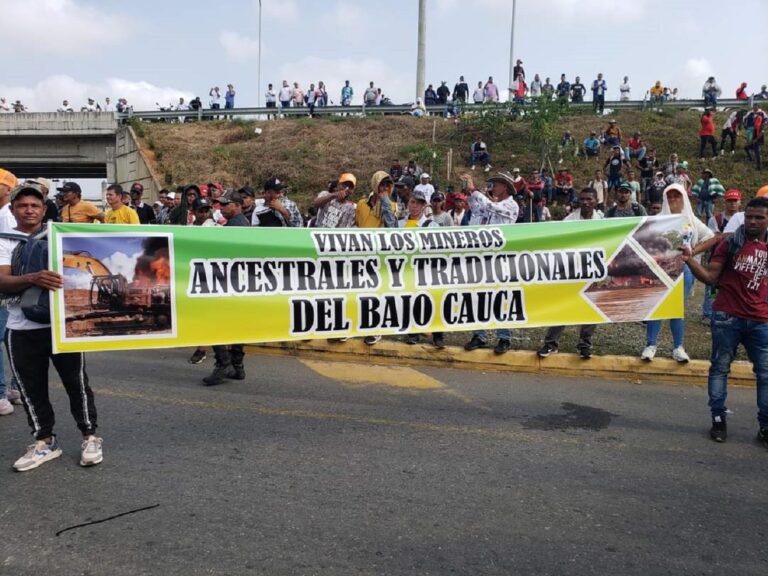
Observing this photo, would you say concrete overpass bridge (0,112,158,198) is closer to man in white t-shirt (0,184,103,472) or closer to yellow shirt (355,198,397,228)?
yellow shirt (355,198,397,228)

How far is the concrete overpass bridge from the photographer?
3162cm

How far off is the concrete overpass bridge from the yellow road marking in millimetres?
26389

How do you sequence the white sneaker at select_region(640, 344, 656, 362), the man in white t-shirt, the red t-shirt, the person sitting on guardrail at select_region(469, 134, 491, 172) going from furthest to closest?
1. the person sitting on guardrail at select_region(469, 134, 491, 172)
2. the white sneaker at select_region(640, 344, 656, 362)
3. the red t-shirt
4. the man in white t-shirt

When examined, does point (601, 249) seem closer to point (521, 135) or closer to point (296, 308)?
point (296, 308)

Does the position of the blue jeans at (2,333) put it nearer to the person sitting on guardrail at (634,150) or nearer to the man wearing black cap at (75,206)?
the man wearing black cap at (75,206)

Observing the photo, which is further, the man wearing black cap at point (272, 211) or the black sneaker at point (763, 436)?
the man wearing black cap at point (272, 211)

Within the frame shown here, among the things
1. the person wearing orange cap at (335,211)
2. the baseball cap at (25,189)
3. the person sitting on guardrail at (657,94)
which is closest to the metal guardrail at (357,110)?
the person sitting on guardrail at (657,94)

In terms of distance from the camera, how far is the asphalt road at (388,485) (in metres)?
3.18

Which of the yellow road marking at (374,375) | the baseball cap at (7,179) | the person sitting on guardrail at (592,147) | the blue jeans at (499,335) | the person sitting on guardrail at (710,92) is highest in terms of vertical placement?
the person sitting on guardrail at (710,92)

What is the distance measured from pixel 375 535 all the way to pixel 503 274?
9.52 feet

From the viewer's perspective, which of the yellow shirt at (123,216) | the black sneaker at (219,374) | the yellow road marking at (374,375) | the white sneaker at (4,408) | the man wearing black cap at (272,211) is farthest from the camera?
the yellow shirt at (123,216)

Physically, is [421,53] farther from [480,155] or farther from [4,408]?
[4,408]

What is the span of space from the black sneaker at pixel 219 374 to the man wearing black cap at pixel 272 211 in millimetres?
1617

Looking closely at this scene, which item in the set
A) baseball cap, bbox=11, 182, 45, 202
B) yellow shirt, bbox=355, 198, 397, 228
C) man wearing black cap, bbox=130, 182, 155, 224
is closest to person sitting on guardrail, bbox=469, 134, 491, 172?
man wearing black cap, bbox=130, 182, 155, 224
